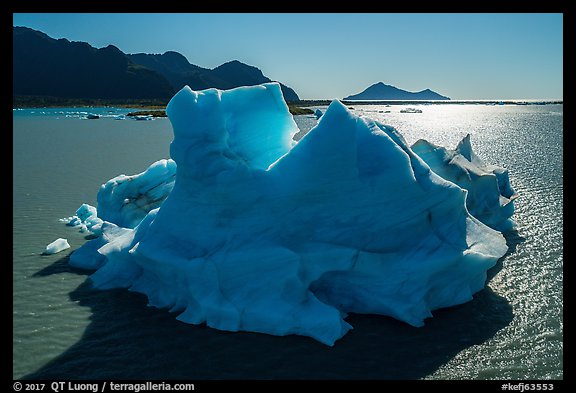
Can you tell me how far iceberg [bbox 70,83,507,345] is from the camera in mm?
8406

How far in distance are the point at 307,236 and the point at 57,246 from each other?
741 cm

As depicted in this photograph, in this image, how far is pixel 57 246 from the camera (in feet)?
40.0

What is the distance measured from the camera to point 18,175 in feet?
74.2

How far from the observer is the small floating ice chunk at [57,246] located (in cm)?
1202

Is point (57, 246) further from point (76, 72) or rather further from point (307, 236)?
point (76, 72)

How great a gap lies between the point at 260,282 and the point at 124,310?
2854 millimetres

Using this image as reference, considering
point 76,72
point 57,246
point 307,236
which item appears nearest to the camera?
point 307,236

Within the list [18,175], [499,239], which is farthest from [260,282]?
[18,175]

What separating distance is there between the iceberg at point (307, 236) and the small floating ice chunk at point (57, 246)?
11.8 ft

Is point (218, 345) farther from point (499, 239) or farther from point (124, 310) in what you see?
point (499, 239)
